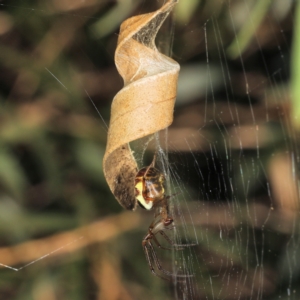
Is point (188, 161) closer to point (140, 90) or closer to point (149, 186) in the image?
point (149, 186)

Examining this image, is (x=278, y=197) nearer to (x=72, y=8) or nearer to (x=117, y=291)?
(x=117, y=291)

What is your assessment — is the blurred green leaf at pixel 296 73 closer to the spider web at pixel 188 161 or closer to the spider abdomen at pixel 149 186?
the spider web at pixel 188 161

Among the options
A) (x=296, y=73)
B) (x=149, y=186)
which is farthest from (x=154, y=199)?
(x=296, y=73)

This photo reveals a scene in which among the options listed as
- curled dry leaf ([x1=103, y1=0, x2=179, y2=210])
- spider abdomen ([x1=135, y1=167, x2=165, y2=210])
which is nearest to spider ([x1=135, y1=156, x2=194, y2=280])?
spider abdomen ([x1=135, y1=167, x2=165, y2=210])

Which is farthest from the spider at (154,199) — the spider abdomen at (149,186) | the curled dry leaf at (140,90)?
the curled dry leaf at (140,90)

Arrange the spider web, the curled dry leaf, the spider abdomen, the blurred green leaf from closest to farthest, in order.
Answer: the curled dry leaf → the blurred green leaf → the spider abdomen → the spider web

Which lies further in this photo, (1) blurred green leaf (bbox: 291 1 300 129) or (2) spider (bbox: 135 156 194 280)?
(2) spider (bbox: 135 156 194 280)

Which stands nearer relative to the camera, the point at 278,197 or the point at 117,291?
the point at 278,197

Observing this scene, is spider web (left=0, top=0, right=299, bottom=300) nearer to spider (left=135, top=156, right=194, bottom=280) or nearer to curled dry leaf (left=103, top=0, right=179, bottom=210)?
spider (left=135, top=156, right=194, bottom=280)

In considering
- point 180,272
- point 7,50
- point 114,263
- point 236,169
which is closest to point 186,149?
point 236,169
